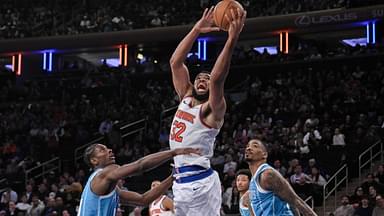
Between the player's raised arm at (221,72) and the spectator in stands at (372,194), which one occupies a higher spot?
the player's raised arm at (221,72)

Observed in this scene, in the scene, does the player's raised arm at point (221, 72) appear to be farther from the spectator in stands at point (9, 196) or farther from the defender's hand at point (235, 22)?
the spectator in stands at point (9, 196)

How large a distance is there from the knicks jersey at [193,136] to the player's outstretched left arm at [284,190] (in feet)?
3.16

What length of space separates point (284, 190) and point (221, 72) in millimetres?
1610

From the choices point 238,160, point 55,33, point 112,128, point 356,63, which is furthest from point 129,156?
point 55,33

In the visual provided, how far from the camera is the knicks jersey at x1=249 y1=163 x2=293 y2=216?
763 centimetres

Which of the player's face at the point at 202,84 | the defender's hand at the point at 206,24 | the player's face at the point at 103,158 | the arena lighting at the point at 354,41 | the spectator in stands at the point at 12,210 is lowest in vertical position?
Answer: the spectator in stands at the point at 12,210

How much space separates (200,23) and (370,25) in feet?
69.8

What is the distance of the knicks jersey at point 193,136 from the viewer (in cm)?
673

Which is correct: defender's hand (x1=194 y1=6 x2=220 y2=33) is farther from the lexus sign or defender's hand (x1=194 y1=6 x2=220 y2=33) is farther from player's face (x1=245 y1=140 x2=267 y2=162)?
the lexus sign

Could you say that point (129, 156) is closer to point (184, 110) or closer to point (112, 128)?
point (112, 128)

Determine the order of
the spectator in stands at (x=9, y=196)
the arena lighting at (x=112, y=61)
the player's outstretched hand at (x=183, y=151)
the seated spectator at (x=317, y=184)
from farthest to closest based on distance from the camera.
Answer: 1. the arena lighting at (x=112, y=61)
2. the spectator in stands at (x=9, y=196)
3. the seated spectator at (x=317, y=184)
4. the player's outstretched hand at (x=183, y=151)

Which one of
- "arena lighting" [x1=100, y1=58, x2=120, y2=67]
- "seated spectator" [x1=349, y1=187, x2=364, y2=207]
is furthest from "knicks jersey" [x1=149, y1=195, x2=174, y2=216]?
"arena lighting" [x1=100, y1=58, x2=120, y2=67]

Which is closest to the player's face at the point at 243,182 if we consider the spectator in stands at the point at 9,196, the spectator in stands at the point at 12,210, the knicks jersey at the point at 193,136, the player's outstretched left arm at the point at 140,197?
the player's outstretched left arm at the point at 140,197

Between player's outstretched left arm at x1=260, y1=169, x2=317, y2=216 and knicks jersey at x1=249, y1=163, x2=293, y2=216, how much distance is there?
0.26ft
